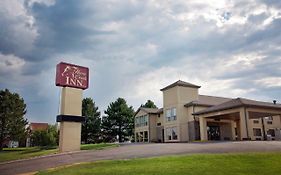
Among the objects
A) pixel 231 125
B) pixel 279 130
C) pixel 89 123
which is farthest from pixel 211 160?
pixel 89 123

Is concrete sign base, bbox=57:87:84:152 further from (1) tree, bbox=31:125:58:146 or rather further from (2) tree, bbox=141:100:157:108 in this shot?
(2) tree, bbox=141:100:157:108

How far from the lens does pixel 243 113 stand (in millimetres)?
29188

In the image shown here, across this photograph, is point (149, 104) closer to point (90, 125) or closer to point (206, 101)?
point (90, 125)

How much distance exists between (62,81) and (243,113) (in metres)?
19.0

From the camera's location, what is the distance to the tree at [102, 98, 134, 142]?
5950cm

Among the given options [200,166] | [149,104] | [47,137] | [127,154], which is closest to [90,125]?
[47,137]

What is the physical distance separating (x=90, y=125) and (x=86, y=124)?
0.87 meters

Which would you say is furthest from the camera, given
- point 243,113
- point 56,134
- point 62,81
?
point 56,134

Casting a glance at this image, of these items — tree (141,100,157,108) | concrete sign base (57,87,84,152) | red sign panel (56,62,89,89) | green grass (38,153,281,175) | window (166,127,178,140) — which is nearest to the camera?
green grass (38,153,281,175)

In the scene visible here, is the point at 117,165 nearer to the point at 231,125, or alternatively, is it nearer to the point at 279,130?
the point at 231,125

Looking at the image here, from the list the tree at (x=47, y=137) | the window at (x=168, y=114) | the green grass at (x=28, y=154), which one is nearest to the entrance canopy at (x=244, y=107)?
the window at (x=168, y=114)

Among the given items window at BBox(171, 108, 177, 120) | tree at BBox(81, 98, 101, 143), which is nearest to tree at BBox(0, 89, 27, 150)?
tree at BBox(81, 98, 101, 143)

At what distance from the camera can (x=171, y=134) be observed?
1646 inches

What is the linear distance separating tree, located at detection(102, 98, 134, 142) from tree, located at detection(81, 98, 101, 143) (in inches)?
60.3
